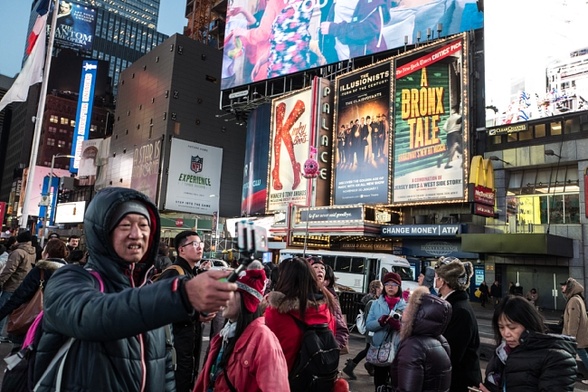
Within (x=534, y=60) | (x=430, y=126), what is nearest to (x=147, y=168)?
(x=430, y=126)

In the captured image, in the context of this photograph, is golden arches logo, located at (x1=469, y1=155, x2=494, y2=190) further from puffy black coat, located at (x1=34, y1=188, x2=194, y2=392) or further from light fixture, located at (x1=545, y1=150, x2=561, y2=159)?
puffy black coat, located at (x1=34, y1=188, x2=194, y2=392)

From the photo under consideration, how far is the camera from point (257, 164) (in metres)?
40.2

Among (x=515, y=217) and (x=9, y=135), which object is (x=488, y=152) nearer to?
(x=515, y=217)

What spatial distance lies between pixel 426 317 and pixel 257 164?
1458 inches

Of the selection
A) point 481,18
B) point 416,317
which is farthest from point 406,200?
point 416,317

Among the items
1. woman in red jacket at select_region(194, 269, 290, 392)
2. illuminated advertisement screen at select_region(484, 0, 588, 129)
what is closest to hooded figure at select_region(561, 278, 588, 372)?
woman in red jacket at select_region(194, 269, 290, 392)

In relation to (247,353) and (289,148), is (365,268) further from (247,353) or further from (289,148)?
(289,148)

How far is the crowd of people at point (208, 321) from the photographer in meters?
1.60

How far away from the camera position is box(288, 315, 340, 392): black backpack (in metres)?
3.55

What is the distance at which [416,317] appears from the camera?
3.75 meters

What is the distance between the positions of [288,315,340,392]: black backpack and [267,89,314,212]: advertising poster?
96.6 feet

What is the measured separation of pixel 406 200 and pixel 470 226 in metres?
4.00

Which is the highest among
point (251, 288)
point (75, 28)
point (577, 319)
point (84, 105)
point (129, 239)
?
point (75, 28)

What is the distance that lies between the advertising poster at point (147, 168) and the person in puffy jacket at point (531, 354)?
164 ft
